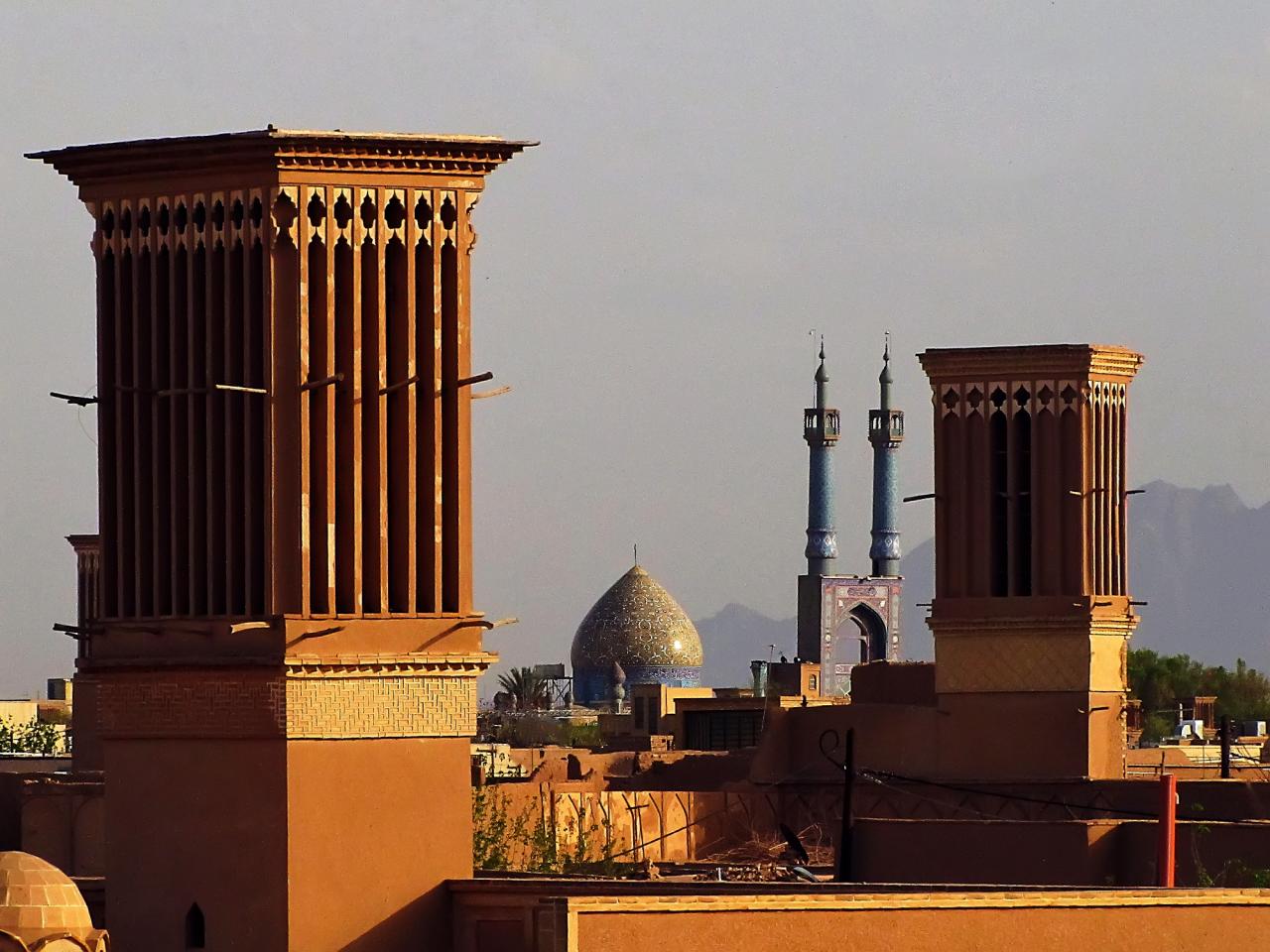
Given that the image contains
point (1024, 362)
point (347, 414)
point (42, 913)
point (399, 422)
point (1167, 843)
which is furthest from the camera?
point (1024, 362)

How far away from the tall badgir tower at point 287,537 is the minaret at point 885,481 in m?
74.5

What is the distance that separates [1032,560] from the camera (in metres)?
29.9

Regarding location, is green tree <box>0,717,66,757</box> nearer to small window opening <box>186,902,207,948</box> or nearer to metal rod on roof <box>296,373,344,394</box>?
small window opening <box>186,902,207,948</box>

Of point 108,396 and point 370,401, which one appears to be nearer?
point 370,401

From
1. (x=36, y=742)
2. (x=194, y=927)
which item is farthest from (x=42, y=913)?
(x=36, y=742)

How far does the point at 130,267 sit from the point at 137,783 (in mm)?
2917

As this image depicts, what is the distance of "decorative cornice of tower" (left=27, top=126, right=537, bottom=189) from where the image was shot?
58.5 ft

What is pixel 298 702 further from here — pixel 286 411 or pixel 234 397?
pixel 234 397

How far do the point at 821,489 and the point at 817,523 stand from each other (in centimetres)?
117

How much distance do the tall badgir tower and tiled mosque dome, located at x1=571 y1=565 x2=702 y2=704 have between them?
247 feet

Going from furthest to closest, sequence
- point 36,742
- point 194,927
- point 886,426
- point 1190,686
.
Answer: point 886,426 < point 1190,686 < point 36,742 < point 194,927

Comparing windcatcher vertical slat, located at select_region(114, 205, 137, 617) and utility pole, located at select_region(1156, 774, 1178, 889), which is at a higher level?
windcatcher vertical slat, located at select_region(114, 205, 137, 617)

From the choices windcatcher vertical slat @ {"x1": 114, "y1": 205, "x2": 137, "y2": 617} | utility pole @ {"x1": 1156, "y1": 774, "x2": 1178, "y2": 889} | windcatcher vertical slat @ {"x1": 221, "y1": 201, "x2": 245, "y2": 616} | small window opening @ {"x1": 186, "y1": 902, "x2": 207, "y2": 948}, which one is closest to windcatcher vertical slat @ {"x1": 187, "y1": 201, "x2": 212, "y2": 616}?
windcatcher vertical slat @ {"x1": 221, "y1": 201, "x2": 245, "y2": 616}

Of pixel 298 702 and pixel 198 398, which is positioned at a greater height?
pixel 198 398
